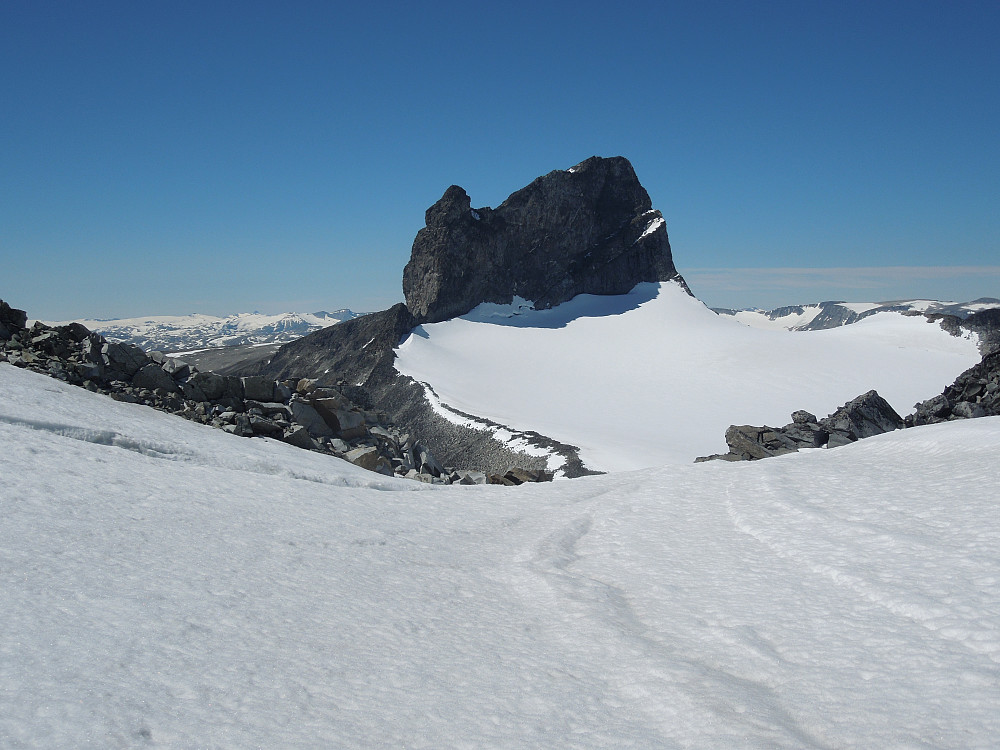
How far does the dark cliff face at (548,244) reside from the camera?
86500 millimetres

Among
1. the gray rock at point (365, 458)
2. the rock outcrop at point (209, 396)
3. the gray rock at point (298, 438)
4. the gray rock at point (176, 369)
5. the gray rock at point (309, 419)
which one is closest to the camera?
the rock outcrop at point (209, 396)

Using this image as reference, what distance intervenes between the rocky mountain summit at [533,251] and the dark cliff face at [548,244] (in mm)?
142

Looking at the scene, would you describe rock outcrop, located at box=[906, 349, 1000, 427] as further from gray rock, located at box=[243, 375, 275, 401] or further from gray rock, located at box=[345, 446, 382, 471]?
gray rock, located at box=[243, 375, 275, 401]

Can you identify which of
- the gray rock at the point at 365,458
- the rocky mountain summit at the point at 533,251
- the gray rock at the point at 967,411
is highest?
the rocky mountain summit at the point at 533,251

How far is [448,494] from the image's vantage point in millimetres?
13039

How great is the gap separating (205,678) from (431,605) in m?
2.47

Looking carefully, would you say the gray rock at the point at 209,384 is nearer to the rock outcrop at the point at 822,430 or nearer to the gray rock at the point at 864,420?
the rock outcrop at the point at 822,430

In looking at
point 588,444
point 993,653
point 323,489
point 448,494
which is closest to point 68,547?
point 323,489

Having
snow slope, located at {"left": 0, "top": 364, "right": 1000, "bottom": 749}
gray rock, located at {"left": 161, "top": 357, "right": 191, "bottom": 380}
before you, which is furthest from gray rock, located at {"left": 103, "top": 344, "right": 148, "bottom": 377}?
snow slope, located at {"left": 0, "top": 364, "right": 1000, "bottom": 749}

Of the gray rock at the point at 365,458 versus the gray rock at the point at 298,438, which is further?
the gray rock at the point at 365,458

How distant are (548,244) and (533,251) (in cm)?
237

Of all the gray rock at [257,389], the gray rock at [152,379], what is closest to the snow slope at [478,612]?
the gray rock at [152,379]

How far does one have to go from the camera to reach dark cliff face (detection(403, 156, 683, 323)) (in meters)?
86.5

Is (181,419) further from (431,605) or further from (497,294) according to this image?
(497,294)
